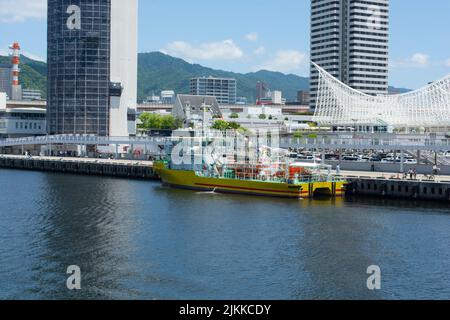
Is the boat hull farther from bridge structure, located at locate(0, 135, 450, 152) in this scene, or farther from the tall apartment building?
the tall apartment building

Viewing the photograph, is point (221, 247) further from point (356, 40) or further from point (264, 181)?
point (356, 40)

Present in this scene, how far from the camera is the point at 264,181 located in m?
63.9

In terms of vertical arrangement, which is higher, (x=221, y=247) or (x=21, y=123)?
(x=21, y=123)

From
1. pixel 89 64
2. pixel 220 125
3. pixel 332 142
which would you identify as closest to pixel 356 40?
pixel 220 125

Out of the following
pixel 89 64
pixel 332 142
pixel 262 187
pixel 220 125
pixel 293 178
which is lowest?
pixel 262 187

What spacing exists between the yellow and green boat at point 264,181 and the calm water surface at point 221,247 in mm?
2885

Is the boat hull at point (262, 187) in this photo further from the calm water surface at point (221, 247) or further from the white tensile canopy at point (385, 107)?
the white tensile canopy at point (385, 107)

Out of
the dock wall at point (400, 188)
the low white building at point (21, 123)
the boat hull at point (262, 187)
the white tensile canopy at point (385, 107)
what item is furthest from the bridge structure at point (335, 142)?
the white tensile canopy at point (385, 107)

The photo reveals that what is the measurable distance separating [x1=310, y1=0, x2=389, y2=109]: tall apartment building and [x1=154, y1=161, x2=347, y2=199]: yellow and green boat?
387 feet

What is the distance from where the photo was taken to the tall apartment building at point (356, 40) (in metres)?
182

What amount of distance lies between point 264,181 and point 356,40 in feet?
413
